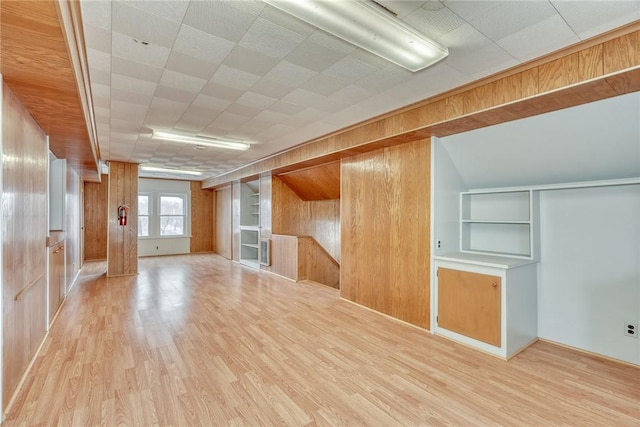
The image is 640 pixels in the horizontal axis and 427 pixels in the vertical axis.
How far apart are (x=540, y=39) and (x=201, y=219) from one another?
9.98 metres

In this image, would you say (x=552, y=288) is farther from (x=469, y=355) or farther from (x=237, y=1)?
(x=237, y=1)

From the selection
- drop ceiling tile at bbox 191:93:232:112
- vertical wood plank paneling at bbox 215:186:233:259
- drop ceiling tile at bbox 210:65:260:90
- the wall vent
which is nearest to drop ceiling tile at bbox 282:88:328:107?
drop ceiling tile at bbox 210:65:260:90

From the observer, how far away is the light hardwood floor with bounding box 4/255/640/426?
1.97 meters

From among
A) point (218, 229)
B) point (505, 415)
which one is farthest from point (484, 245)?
point (218, 229)

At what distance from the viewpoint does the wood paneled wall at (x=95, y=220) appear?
8.32 m

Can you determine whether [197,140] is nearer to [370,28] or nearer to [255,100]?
[255,100]

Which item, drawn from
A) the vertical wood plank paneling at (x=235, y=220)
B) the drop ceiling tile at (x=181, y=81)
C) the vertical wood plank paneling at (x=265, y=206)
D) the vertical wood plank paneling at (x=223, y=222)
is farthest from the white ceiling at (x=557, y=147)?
the vertical wood plank paneling at (x=223, y=222)

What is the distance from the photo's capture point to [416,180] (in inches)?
137

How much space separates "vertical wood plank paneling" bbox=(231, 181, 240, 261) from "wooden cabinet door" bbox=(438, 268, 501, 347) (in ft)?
19.6

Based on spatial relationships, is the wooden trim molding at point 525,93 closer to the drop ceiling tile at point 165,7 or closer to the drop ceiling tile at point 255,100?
the drop ceiling tile at point 255,100

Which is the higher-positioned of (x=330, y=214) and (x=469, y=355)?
(x=330, y=214)

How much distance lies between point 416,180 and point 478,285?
50.5 inches

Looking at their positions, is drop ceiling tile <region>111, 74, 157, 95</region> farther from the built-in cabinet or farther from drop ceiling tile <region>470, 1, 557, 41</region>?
the built-in cabinet

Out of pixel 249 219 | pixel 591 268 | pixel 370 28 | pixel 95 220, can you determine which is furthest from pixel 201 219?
pixel 591 268
